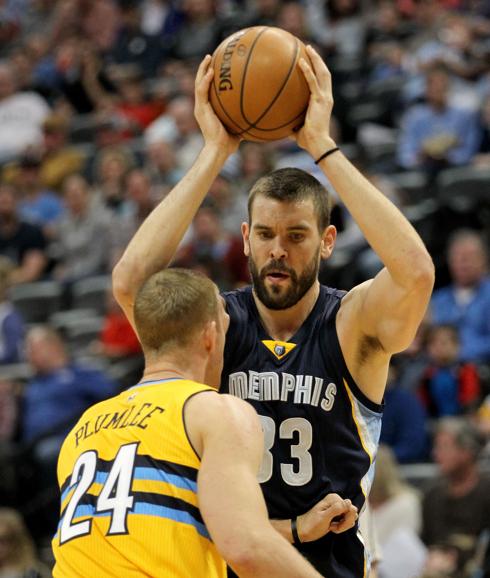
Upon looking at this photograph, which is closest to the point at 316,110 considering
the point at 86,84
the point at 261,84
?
the point at 261,84

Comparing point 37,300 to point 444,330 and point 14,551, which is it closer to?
point 14,551

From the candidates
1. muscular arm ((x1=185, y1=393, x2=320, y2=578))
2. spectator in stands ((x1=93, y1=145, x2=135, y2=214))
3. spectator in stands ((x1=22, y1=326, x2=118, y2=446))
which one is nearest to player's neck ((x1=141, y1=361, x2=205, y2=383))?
muscular arm ((x1=185, y1=393, x2=320, y2=578))

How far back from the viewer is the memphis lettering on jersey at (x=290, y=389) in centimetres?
470

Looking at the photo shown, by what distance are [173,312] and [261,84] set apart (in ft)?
→ 3.57

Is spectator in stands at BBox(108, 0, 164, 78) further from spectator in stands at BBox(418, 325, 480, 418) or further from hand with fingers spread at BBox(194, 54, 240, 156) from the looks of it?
hand with fingers spread at BBox(194, 54, 240, 156)

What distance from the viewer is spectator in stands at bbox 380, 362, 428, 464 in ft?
29.5

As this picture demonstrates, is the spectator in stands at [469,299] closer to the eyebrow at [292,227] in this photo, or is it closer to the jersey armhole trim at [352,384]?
the jersey armhole trim at [352,384]

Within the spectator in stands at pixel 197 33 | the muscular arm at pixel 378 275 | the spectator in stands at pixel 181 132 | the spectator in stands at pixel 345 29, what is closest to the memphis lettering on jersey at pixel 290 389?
the muscular arm at pixel 378 275

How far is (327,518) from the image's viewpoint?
4520mm

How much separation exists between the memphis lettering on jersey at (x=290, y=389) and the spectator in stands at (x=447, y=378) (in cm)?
457

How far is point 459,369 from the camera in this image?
920 cm

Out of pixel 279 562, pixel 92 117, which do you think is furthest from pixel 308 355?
pixel 92 117

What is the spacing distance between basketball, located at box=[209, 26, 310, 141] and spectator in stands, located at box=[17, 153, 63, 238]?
959cm

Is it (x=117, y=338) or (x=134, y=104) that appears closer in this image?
(x=117, y=338)
